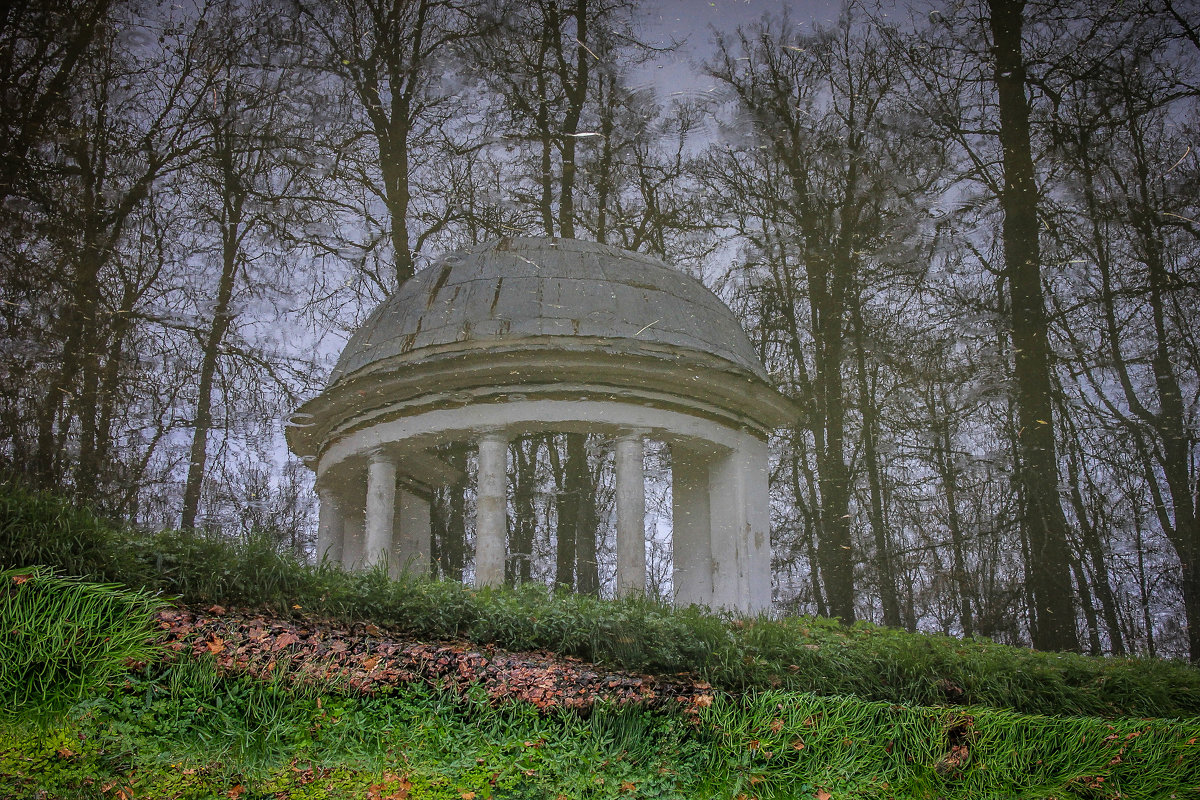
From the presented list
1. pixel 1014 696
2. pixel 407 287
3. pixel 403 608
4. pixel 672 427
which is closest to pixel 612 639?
pixel 403 608

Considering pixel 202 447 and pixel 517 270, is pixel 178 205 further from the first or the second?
pixel 517 270

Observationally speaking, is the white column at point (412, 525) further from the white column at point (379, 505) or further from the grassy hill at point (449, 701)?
the grassy hill at point (449, 701)

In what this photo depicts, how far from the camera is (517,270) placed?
12.6m

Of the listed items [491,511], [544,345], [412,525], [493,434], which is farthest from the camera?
[412,525]

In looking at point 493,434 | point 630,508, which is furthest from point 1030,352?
point 493,434

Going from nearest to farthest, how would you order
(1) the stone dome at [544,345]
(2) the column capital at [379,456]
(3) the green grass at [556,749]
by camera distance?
(3) the green grass at [556,749]
(1) the stone dome at [544,345]
(2) the column capital at [379,456]

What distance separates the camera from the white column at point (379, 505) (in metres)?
12.4

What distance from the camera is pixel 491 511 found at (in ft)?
38.7

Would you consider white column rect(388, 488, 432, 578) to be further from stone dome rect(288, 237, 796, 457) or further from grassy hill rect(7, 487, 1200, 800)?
grassy hill rect(7, 487, 1200, 800)

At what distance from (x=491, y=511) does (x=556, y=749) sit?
625cm

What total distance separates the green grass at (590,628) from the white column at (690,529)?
19.7 ft

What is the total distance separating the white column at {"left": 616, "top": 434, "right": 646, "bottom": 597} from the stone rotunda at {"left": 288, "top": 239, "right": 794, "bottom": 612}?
19mm

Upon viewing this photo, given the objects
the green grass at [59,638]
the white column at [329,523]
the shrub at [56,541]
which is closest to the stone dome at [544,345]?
the white column at [329,523]

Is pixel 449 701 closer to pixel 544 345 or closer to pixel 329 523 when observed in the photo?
pixel 544 345
